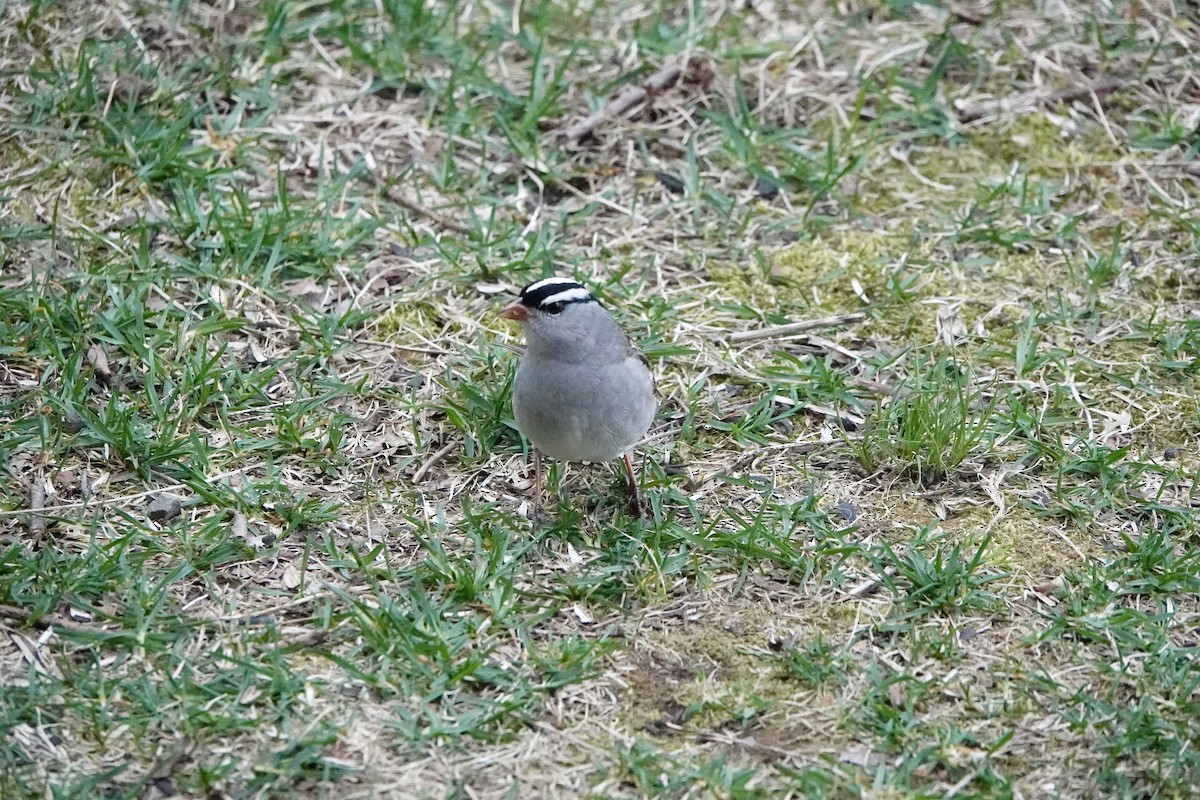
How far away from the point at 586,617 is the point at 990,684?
55.7 inches

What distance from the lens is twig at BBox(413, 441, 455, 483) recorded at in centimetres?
544

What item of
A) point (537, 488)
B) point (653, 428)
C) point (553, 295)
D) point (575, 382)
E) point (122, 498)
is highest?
point (553, 295)

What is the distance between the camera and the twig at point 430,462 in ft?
17.8

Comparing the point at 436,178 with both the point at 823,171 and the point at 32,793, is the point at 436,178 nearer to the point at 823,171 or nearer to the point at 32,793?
the point at 823,171

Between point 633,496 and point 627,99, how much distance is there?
2997 millimetres

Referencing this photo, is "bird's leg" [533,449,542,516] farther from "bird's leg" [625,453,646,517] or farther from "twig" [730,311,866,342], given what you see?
"twig" [730,311,866,342]

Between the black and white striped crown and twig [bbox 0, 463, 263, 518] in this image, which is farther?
the black and white striped crown

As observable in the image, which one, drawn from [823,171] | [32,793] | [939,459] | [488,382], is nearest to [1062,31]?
[823,171]

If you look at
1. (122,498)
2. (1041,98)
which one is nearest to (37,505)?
(122,498)

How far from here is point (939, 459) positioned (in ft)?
17.6

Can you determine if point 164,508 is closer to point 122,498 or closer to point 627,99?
point 122,498

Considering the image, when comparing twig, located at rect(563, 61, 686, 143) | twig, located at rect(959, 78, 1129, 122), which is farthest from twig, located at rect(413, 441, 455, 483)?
twig, located at rect(959, 78, 1129, 122)

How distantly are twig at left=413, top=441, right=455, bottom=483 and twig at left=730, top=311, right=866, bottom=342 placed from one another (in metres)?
1.51

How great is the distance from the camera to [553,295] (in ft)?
17.0
